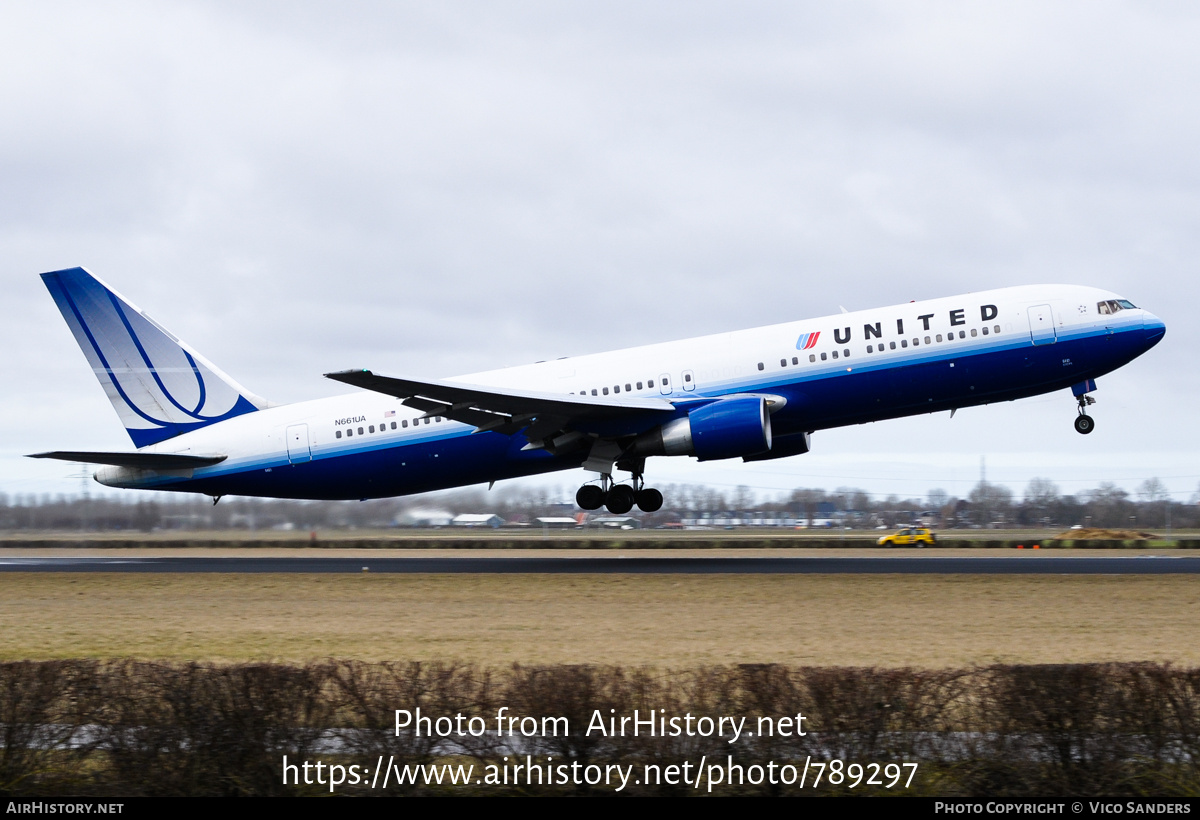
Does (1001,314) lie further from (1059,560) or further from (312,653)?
(312,653)

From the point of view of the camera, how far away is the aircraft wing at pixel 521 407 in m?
30.0

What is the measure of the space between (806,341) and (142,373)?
849 inches

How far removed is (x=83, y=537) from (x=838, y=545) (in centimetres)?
3194

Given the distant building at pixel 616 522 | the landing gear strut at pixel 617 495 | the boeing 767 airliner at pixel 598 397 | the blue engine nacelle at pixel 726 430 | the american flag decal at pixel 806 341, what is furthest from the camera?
the distant building at pixel 616 522

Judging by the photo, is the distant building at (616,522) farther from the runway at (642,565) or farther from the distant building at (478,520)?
the runway at (642,565)

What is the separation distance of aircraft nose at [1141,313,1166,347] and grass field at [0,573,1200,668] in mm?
7809

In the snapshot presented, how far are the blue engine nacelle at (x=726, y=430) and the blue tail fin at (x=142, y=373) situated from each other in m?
15.4

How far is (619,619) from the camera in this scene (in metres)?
20.9

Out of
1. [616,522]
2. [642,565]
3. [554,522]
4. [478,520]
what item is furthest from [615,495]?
[616,522]

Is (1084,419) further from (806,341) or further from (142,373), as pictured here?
(142,373)

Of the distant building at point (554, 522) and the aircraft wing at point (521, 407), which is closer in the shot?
the aircraft wing at point (521, 407)

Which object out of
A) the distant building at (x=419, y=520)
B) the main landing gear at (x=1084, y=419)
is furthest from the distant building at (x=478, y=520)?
the main landing gear at (x=1084, y=419)

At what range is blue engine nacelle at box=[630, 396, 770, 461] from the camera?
30562 millimetres

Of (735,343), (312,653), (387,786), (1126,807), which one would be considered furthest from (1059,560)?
(387,786)
